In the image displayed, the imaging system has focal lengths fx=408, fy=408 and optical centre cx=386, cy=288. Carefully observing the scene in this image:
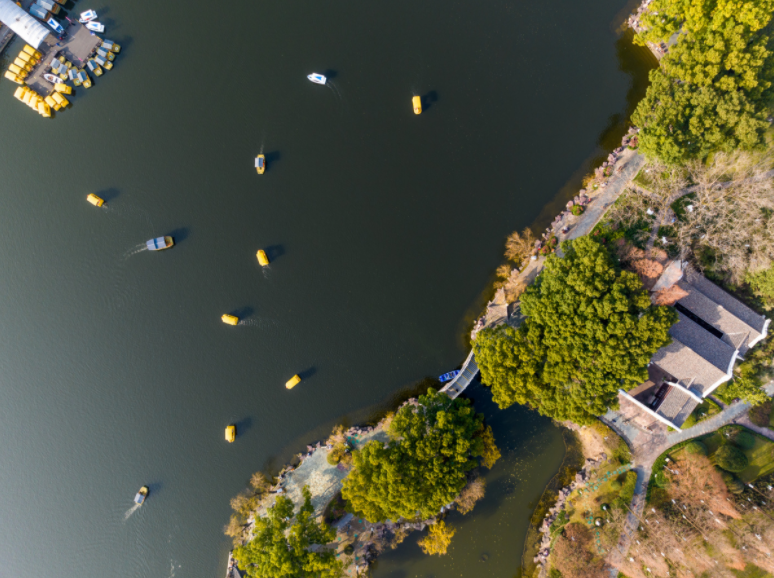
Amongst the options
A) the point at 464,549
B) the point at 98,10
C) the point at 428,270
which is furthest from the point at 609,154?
the point at 98,10

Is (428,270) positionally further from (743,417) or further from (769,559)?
(769,559)

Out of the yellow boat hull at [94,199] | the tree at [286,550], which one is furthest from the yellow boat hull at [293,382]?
the yellow boat hull at [94,199]

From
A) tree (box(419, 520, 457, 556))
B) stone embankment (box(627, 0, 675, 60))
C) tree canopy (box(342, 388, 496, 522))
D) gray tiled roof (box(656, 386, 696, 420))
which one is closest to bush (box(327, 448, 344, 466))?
tree canopy (box(342, 388, 496, 522))

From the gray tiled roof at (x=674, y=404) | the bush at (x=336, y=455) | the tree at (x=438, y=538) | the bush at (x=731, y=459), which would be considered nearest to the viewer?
the gray tiled roof at (x=674, y=404)

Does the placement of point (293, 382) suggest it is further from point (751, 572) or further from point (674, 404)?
point (751, 572)

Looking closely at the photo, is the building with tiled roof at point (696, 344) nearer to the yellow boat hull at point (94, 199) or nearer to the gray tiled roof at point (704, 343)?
the gray tiled roof at point (704, 343)

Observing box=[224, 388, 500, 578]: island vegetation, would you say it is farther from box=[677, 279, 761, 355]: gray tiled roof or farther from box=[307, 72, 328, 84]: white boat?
box=[307, 72, 328, 84]: white boat
